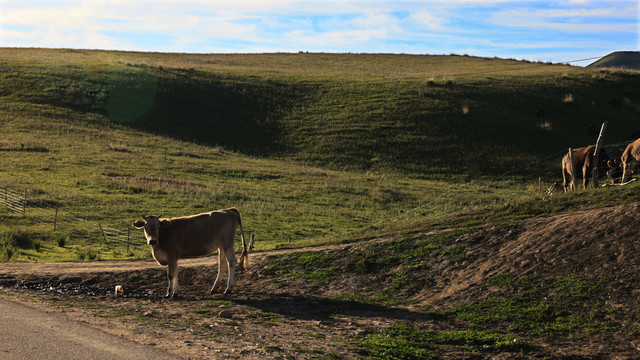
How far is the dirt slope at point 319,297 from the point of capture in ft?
33.7

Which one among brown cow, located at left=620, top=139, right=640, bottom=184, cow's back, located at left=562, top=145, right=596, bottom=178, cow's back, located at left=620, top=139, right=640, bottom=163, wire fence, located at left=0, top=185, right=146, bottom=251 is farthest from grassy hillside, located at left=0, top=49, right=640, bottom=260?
cow's back, located at left=620, top=139, right=640, bottom=163

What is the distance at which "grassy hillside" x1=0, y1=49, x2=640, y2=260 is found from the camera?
110 ft

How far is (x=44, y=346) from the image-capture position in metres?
10.1

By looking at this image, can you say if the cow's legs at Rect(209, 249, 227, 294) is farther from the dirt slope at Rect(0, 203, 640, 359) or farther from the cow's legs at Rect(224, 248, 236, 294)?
the dirt slope at Rect(0, 203, 640, 359)

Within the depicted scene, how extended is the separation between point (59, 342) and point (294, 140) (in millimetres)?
45514

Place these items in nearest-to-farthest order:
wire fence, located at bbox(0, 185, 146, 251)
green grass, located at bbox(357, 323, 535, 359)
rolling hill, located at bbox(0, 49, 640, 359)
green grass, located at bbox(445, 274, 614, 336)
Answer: green grass, located at bbox(357, 323, 535, 359) → green grass, located at bbox(445, 274, 614, 336) → rolling hill, located at bbox(0, 49, 640, 359) → wire fence, located at bbox(0, 185, 146, 251)

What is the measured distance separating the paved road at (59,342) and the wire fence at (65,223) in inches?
561

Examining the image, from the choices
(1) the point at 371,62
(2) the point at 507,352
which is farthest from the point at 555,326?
(1) the point at 371,62

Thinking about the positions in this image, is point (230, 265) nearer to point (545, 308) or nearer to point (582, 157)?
point (545, 308)

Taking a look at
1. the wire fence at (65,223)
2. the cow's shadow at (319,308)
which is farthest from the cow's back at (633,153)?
the wire fence at (65,223)

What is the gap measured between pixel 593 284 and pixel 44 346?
35.7ft

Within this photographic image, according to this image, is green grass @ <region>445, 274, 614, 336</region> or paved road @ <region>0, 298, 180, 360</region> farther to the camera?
green grass @ <region>445, 274, 614, 336</region>

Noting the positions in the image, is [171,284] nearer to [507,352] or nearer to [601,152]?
[507,352]

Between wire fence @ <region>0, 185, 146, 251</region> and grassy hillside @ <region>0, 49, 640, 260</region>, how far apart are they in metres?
0.19
